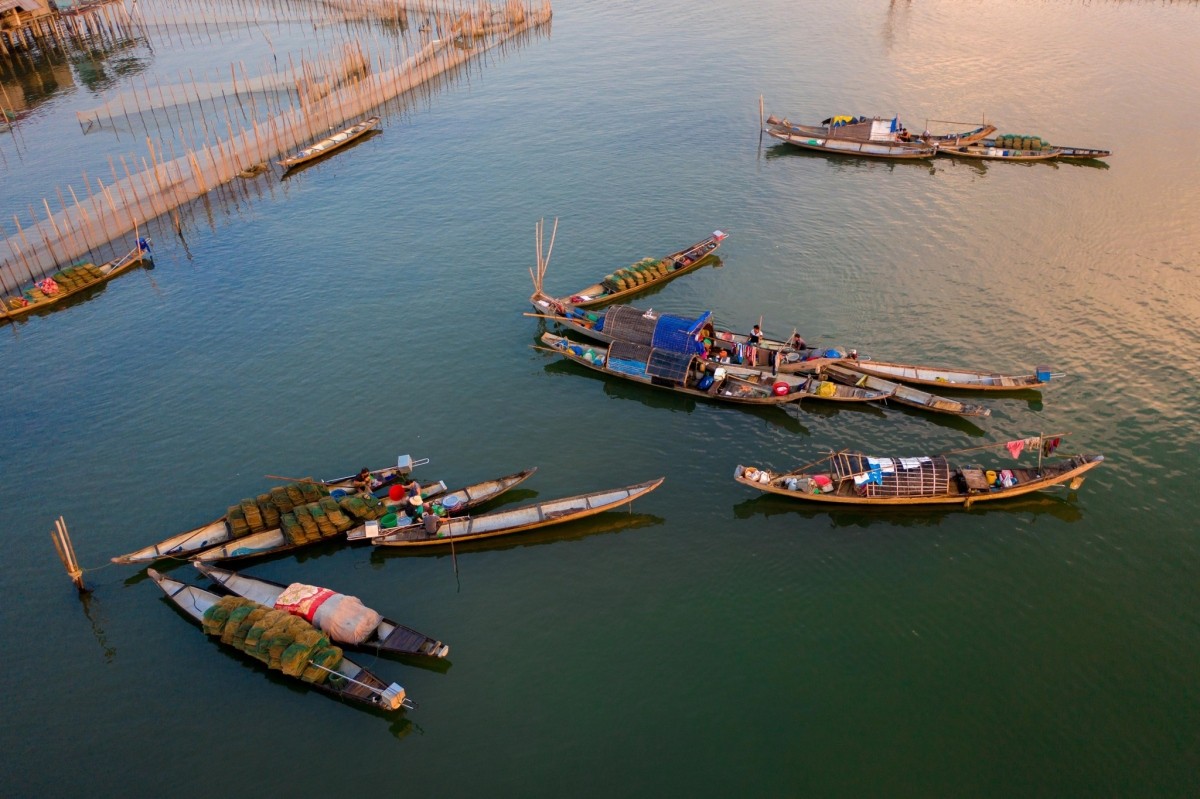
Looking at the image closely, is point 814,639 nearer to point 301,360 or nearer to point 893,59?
point 301,360

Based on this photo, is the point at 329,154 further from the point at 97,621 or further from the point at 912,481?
Answer: the point at 912,481

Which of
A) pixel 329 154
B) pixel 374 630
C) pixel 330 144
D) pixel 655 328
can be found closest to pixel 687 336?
pixel 655 328

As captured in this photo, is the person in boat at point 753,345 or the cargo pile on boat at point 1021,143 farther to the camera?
the cargo pile on boat at point 1021,143

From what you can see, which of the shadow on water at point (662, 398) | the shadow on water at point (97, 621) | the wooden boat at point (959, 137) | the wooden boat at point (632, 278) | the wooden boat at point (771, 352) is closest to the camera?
the shadow on water at point (97, 621)

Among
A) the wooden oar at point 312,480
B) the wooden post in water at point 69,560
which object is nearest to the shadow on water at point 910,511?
the wooden oar at point 312,480

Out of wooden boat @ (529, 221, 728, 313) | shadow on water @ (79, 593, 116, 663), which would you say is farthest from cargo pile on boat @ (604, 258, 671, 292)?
shadow on water @ (79, 593, 116, 663)

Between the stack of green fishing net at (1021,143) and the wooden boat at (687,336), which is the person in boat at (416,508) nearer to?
the wooden boat at (687,336)

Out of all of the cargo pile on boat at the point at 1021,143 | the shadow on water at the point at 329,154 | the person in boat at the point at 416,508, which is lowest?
the person in boat at the point at 416,508
